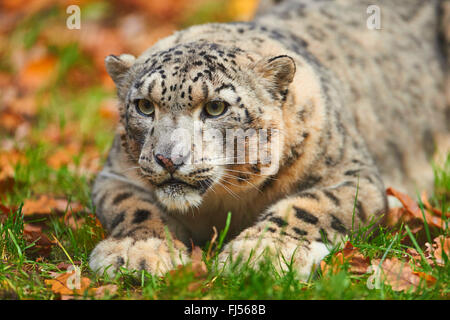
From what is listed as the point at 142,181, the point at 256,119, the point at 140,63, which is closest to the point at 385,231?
the point at 256,119

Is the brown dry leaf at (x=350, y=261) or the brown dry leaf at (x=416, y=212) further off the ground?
the brown dry leaf at (x=416, y=212)

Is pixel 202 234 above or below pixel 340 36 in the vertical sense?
below

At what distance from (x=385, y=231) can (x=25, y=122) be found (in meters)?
5.88

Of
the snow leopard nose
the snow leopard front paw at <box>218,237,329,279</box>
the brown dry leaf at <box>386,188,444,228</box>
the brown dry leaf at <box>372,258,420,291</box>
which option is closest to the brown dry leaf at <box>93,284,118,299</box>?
the snow leopard front paw at <box>218,237,329,279</box>

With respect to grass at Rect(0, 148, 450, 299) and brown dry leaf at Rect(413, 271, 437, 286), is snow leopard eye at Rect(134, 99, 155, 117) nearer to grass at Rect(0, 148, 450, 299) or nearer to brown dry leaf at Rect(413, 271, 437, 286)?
grass at Rect(0, 148, 450, 299)

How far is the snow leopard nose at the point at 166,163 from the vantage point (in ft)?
13.7

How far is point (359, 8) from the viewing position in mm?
7273

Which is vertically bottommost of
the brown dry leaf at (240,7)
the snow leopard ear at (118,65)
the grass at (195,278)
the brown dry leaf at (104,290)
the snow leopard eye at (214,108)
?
the brown dry leaf at (104,290)

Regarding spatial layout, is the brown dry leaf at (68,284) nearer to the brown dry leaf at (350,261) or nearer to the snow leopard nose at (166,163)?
the snow leopard nose at (166,163)

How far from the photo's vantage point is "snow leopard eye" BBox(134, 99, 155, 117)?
182 inches

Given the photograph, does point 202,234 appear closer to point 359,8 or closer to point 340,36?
point 340,36

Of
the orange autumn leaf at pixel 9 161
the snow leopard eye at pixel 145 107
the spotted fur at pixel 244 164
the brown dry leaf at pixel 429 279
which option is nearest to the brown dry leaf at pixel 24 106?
the orange autumn leaf at pixel 9 161

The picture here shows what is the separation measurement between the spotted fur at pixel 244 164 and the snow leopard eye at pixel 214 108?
0.04 m

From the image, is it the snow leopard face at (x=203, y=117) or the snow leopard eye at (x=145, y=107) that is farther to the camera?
the snow leopard eye at (x=145, y=107)
